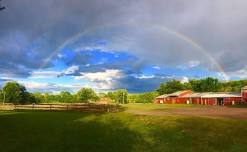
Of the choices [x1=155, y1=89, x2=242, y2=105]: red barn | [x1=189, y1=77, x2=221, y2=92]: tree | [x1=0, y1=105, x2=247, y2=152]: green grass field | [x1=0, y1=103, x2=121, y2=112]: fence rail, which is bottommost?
[x1=0, y1=105, x2=247, y2=152]: green grass field

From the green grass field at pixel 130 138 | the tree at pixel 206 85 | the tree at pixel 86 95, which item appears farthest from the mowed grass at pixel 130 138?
the tree at pixel 86 95

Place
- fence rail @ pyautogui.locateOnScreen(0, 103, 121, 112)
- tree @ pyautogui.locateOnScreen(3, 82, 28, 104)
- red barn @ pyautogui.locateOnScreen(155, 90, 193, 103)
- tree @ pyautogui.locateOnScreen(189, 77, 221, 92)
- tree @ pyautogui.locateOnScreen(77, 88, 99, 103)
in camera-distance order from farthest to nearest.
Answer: tree @ pyautogui.locateOnScreen(77, 88, 99, 103) < tree @ pyautogui.locateOnScreen(189, 77, 221, 92) < red barn @ pyautogui.locateOnScreen(155, 90, 193, 103) < tree @ pyautogui.locateOnScreen(3, 82, 28, 104) < fence rail @ pyautogui.locateOnScreen(0, 103, 121, 112)

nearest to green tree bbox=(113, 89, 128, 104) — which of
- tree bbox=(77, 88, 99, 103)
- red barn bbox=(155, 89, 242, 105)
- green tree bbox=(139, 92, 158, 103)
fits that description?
green tree bbox=(139, 92, 158, 103)

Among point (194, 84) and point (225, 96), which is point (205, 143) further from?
point (194, 84)

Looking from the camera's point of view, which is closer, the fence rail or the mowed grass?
the mowed grass

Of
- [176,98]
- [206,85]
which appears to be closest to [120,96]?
[206,85]

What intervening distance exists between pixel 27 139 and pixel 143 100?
156804mm

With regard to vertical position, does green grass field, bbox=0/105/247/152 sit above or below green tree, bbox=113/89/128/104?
below

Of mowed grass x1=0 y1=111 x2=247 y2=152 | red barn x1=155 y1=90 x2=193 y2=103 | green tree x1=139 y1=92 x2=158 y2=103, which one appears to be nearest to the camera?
mowed grass x1=0 y1=111 x2=247 y2=152

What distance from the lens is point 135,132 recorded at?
23562 mm

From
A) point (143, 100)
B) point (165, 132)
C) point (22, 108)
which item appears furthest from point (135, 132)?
point (143, 100)

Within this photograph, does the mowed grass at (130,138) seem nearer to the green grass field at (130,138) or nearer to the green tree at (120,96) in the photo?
the green grass field at (130,138)

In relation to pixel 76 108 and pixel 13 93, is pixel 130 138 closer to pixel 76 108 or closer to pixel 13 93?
pixel 76 108

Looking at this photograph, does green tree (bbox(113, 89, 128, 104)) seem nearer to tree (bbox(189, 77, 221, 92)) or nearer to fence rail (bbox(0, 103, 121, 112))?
tree (bbox(189, 77, 221, 92))
